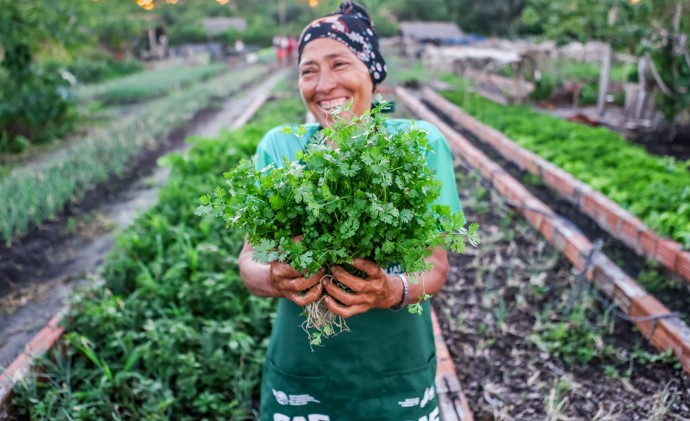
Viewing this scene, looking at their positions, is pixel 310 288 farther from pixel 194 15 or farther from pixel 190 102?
pixel 194 15

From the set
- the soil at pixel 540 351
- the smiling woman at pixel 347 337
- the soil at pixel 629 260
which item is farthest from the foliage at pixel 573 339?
the smiling woman at pixel 347 337

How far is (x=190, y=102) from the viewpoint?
1355cm

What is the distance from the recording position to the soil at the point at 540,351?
261 cm

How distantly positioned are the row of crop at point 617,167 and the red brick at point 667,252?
61mm

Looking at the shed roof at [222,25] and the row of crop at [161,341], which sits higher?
the shed roof at [222,25]

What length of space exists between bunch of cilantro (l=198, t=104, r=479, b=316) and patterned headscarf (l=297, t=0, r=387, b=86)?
521 mm

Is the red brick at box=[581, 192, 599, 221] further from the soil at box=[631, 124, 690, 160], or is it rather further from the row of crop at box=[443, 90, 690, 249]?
the soil at box=[631, 124, 690, 160]

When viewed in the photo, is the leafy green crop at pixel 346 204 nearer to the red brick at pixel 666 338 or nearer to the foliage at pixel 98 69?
the red brick at pixel 666 338

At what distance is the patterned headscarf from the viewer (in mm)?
1729

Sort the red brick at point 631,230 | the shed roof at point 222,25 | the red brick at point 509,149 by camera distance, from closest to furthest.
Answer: the red brick at point 631,230 → the red brick at point 509,149 → the shed roof at point 222,25

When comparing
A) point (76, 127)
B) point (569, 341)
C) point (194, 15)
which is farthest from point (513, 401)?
point (194, 15)

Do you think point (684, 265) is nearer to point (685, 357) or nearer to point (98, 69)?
point (685, 357)

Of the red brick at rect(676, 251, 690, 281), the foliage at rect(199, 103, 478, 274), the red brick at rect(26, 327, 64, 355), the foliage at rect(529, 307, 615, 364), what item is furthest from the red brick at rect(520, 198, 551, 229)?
the red brick at rect(26, 327, 64, 355)

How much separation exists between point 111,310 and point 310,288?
193 centimetres
